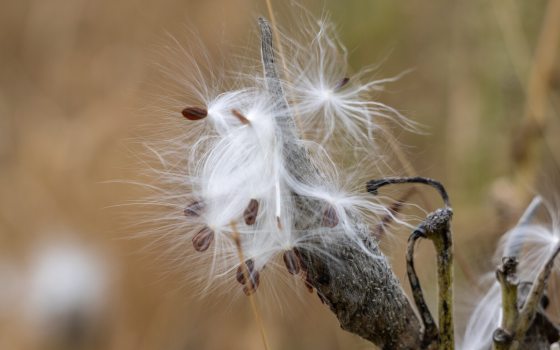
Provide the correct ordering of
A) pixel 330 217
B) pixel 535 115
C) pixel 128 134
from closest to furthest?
pixel 330 217
pixel 535 115
pixel 128 134

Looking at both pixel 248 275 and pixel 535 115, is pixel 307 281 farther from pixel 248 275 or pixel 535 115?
pixel 535 115

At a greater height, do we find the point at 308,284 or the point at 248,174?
the point at 248,174

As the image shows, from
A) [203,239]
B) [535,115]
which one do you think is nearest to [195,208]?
[203,239]

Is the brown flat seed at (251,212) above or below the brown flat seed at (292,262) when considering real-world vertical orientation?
above

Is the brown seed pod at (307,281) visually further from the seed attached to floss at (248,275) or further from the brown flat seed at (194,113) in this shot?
the brown flat seed at (194,113)

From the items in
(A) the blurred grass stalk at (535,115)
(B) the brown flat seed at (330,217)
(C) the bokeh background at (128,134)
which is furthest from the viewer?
(C) the bokeh background at (128,134)

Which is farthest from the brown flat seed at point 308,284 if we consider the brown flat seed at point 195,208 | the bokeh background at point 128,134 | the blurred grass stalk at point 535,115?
the bokeh background at point 128,134

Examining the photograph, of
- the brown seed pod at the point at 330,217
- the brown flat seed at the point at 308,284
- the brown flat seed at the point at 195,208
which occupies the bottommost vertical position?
the brown flat seed at the point at 308,284
